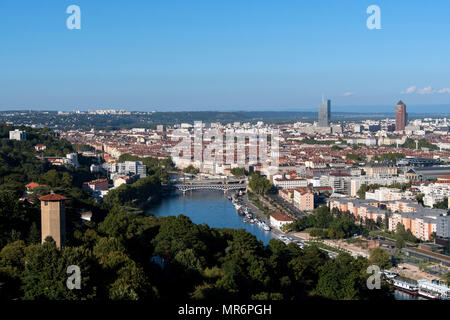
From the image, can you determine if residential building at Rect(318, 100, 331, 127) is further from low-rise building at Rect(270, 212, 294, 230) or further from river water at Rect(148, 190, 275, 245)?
low-rise building at Rect(270, 212, 294, 230)

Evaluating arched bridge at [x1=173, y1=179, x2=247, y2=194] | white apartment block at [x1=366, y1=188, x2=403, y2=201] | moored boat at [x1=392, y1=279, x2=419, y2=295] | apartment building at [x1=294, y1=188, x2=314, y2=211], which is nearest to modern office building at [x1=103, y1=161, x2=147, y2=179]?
arched bridge at [x1=173, y1=179, x2=247, y2=194]

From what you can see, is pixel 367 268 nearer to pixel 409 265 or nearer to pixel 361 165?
pixel 409 265

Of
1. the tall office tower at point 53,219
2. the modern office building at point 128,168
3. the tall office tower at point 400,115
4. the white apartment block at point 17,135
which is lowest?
the modern office building at point 128,168

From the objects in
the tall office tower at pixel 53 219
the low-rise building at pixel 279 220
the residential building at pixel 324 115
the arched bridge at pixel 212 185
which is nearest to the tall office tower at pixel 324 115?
the residential building at pixel 324 115

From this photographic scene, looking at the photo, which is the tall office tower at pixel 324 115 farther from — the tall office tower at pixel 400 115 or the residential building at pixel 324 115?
the tall office tower at pixel 400 115

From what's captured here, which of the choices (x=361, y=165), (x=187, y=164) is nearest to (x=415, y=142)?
(x=361, y=165)

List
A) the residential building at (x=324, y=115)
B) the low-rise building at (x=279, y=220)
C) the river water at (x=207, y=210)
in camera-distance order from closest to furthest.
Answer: the low-rise building at (x=279, y=220) < the river water at (x=207, y=210) < the residential building at (x=324, y=115)
